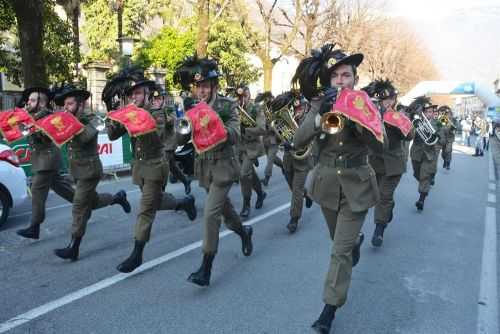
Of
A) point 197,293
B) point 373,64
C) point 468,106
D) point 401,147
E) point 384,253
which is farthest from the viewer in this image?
point 468,106

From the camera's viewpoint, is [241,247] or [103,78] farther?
[103,78]

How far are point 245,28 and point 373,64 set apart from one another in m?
23.5

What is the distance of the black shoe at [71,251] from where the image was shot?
5.14m

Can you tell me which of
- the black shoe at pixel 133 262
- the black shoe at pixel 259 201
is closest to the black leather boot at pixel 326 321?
the black shoe at pixel 133 262

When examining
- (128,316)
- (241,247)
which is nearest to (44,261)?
(128,316)

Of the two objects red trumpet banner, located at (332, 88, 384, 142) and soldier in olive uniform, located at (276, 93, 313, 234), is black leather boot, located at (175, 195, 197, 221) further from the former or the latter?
red trumpet banner, located at (332, 88, 384, 142)

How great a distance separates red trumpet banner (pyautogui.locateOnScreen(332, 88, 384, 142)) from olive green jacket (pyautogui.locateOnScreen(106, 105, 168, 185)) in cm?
217

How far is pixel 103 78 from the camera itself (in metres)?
20.4

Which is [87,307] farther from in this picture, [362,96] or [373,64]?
[373,64]

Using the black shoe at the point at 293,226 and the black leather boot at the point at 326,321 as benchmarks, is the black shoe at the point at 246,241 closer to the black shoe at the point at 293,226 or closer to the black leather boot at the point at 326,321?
the black shoe at the point at 293,226

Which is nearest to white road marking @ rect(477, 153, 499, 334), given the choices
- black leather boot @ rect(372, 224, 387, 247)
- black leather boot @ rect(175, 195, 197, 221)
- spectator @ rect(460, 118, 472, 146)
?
black leather boot @ rect(372, 224, 387, 247)

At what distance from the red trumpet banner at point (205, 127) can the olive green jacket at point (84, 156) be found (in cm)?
151

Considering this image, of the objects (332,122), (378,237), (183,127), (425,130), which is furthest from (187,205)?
(425,130)

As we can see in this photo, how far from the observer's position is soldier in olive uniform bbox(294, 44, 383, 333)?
3637 millimetres
